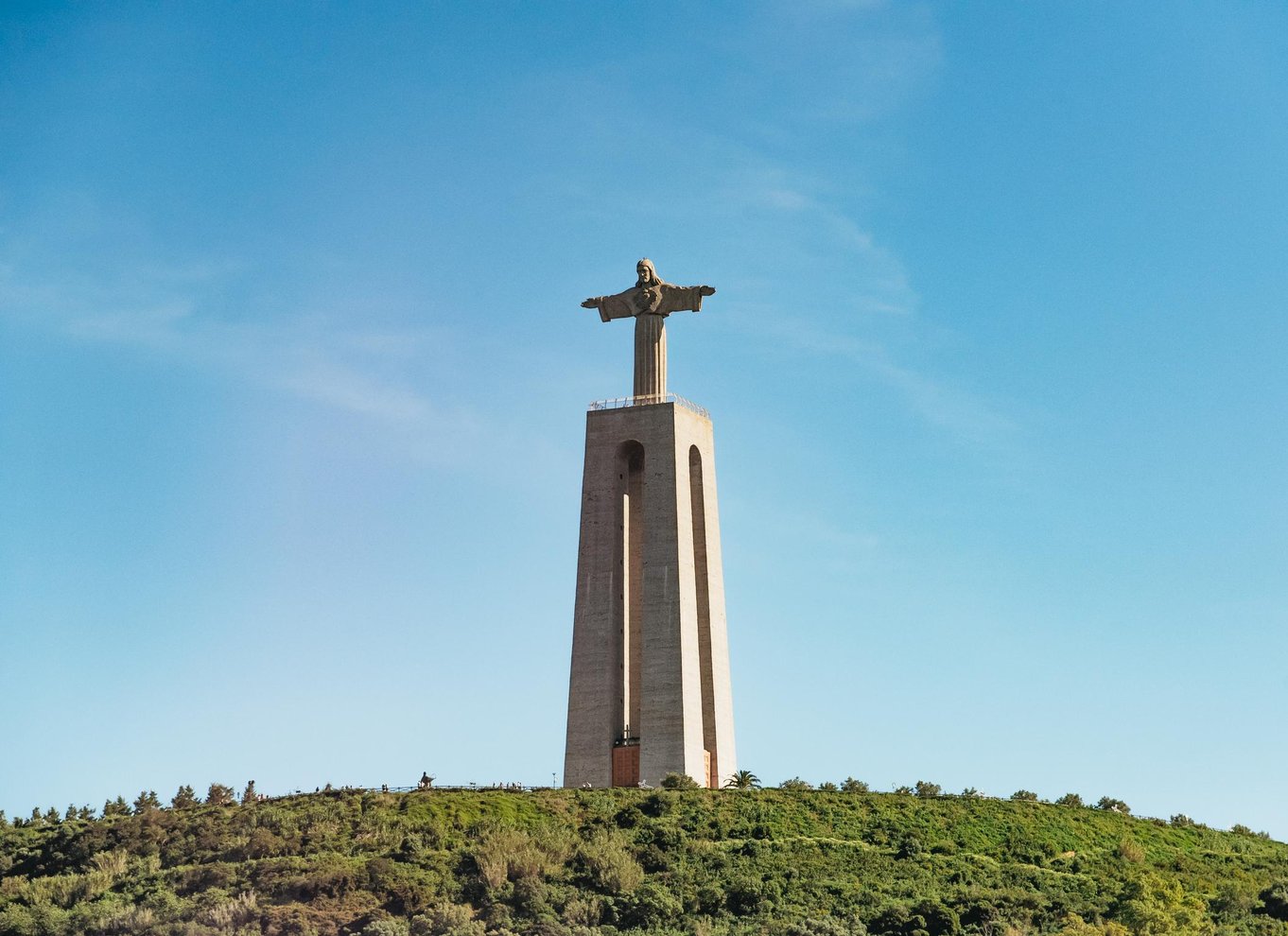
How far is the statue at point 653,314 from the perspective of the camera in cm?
6012

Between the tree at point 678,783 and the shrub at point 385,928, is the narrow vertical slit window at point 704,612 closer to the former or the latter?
the tree at point 678,783

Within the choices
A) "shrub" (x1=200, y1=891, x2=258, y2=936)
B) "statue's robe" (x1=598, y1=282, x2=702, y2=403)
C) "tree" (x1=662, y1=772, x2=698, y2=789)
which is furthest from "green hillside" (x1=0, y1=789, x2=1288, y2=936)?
"statue's robe" (x1=598, y1=282, x2=702, y2=403)

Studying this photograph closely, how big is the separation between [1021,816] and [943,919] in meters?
12.5

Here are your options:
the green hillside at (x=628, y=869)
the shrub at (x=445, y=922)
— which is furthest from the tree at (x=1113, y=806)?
the shrub at (x=445, y=922)

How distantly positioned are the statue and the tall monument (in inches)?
1.8

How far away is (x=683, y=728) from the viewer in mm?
54938

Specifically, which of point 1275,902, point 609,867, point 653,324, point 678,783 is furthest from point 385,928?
point 653,324

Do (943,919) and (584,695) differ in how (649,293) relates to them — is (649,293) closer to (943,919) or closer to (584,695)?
(584,695)

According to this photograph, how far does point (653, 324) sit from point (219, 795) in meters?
21.4

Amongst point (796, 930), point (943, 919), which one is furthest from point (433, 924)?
point (943, 919)

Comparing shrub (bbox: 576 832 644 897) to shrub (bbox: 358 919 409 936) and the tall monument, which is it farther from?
the tall monument

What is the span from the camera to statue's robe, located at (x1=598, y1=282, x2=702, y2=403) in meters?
60.1

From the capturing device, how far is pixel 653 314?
6066 centimetres

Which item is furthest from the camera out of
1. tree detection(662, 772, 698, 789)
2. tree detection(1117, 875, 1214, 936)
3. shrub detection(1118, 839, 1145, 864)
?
tree detection(662, 772, 698, 789)
